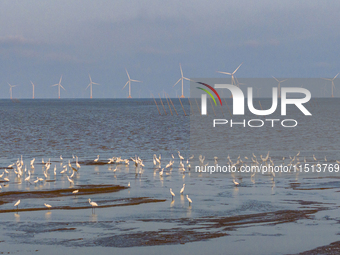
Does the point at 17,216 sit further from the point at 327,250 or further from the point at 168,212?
the point at 327,250

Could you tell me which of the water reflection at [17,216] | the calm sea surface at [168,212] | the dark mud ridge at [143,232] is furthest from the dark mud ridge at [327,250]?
the water reflection at [17,216]

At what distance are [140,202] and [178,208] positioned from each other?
1.70 metres

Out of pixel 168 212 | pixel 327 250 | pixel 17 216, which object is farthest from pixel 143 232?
pixel 327 250

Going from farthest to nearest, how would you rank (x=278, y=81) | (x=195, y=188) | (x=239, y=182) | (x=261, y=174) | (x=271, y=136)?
(x=278, y=81) < (x=271, y=136) < (x=261, y=174) < (x=239, y=182) < (x=195, y=188)

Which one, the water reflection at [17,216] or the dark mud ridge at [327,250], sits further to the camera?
the water reflection at [17,216]

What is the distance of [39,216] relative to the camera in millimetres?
16172

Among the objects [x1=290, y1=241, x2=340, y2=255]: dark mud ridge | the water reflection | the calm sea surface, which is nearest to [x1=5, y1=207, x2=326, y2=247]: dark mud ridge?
the calm sea surface

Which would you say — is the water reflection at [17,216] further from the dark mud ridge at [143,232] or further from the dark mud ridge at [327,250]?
the dark mud ridge at [327,250]

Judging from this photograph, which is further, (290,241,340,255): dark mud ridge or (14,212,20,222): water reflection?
(14,212,20,222): water reflection

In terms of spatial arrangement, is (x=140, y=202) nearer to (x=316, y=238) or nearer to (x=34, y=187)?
(x=34, y=187)

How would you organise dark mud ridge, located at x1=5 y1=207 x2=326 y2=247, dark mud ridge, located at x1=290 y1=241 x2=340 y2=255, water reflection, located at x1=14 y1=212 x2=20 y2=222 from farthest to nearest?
water reflection, located at x1=14 y1=212 x2=20 y2=222 < dark mud ridge, located at x1=5 y1=207 x2=326 y2=247 < dark mud ridge, located at x1=290 y1=241 x2=340 y2=255

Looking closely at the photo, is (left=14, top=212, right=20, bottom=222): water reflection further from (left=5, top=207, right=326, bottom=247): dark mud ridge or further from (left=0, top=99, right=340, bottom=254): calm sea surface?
(left=5, top=207, right=326, bottom=247): dark mud ridge

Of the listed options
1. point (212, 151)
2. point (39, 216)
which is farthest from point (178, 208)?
point (212, 151)

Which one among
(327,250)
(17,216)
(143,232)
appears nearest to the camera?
(327,250)
